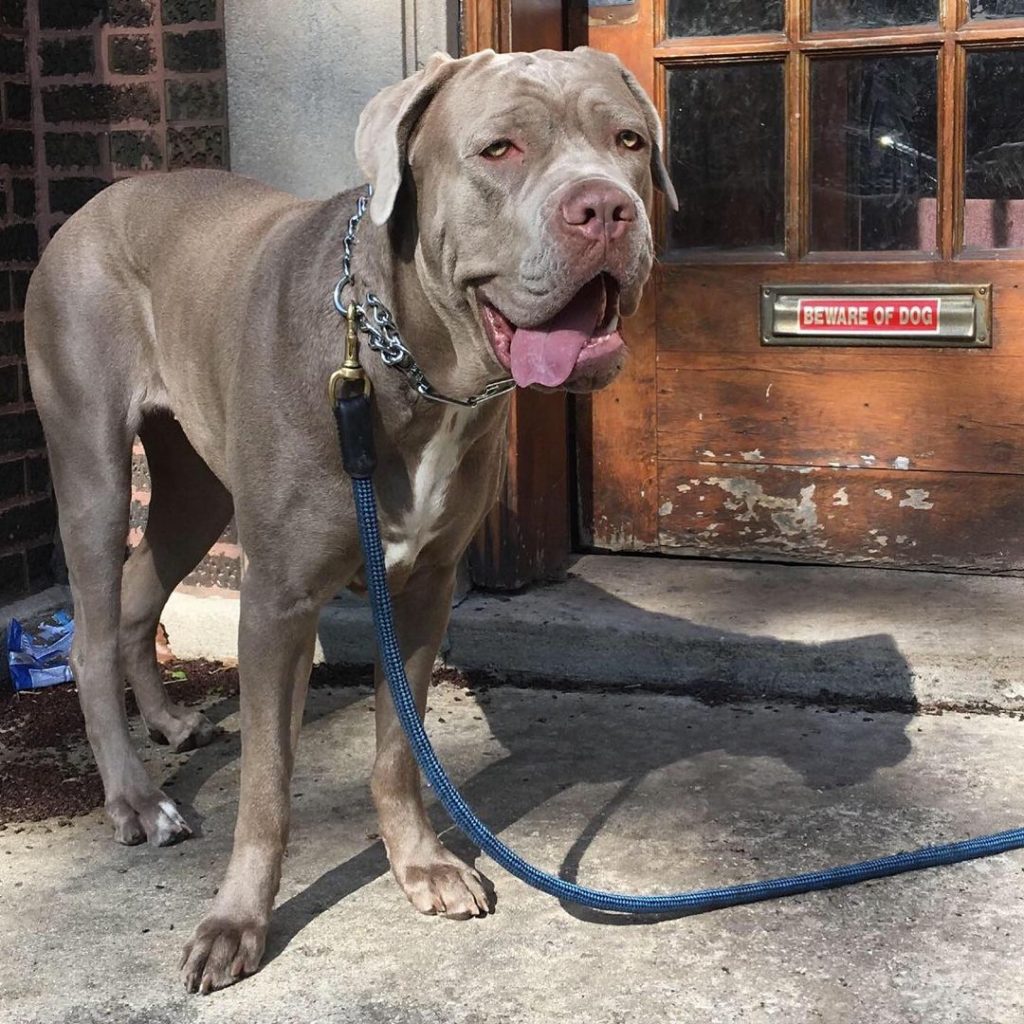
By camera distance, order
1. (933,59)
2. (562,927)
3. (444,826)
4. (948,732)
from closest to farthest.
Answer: (562,927), (444,826), (948,732), (933,59)

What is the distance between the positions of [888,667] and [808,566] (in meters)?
0.70

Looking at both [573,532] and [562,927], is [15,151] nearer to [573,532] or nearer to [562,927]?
[573,532]

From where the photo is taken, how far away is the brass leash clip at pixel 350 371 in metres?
2.87

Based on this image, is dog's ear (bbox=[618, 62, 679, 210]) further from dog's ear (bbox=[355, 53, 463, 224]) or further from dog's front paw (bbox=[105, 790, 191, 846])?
dog's front paw (bbox=[105, 790, 191, 846])

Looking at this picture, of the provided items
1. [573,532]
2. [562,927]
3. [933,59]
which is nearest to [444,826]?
[562,927]

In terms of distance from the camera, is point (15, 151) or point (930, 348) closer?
point (930, 348)

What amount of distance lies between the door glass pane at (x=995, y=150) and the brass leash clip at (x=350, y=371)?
7.49ft

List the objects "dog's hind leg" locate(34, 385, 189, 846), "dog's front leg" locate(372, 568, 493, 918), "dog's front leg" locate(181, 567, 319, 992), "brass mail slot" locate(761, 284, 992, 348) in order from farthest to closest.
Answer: "brass mail slot" locate(761, 284, 992, 348) < "dog's hind leg" locate(34, 385, 189, 846) < "dog's front leg" locate(372, 568, 493, 918) < "dog's front leg" locate(181, 567, 319, 992)

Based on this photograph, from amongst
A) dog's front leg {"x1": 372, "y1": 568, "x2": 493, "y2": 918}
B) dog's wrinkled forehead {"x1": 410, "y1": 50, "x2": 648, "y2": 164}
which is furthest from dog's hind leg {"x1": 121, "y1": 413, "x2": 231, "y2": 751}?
dog's wrinkled forehead {"x1": 410, "y1": 50, "x2": 648, "y2": 164}

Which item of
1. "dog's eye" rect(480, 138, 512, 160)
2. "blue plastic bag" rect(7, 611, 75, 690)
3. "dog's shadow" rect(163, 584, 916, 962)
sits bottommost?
"dog's shadow" rect(163, 584, 916, 962)

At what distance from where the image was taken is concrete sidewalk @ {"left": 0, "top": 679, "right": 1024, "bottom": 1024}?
9.03ft

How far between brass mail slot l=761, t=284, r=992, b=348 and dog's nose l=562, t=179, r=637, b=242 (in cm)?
220

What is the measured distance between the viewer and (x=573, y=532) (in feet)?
16.7

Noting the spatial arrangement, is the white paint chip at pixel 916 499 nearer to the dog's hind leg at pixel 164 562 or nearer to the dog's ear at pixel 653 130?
the dog's ear at pixel 653 130
